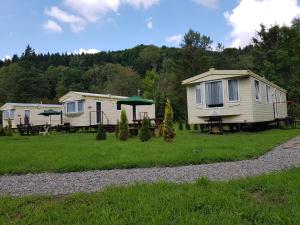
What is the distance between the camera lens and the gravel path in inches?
204

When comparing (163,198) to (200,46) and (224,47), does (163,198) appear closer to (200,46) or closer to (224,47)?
(200,46)

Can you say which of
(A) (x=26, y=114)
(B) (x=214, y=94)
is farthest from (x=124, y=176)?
(A) (x=26, y=114)

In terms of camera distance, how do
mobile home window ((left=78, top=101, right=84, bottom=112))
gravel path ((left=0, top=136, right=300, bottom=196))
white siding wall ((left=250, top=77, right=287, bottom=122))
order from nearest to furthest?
gravel path ((left=0, top=136, right=300, bottom=196))
white siding wall ((left=250, top=77, right=287, bottom=122))
mobile home window ((left=78, top=101, right=84, bottom=112))

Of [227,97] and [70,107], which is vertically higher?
[70,107]

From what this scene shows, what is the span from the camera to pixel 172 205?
3.62 m

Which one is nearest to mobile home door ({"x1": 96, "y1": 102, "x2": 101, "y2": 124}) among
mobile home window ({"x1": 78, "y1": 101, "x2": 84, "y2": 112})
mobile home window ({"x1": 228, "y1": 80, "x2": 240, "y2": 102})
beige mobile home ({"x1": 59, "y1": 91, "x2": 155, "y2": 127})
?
beige mobile home ({"x1": 59, "y1": 91, "x2": 155, "y2": 127})

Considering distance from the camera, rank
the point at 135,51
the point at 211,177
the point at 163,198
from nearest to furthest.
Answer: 1. the point at 163,198
2. the point at 211,177
3. the point at 135,51

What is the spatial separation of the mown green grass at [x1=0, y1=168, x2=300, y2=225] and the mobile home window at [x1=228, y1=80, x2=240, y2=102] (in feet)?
36.5

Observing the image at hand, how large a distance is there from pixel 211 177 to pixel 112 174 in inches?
71.7

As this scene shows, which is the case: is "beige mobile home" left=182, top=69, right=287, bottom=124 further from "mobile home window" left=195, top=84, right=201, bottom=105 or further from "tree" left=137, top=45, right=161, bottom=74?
"tree" left=137, top=45, right=161, bottom=74

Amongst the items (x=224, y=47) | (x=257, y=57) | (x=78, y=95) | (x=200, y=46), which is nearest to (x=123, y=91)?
(x=200, y=46)

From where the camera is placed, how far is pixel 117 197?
401 cm

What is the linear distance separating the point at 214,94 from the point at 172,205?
41.9ft

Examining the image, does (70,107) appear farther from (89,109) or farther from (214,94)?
(214,94)
